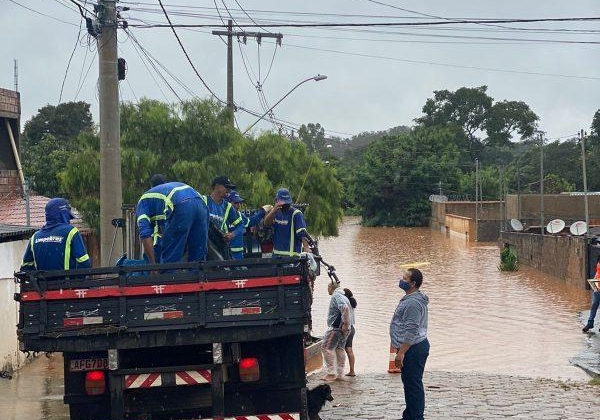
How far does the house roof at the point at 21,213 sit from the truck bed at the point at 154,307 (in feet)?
36.1

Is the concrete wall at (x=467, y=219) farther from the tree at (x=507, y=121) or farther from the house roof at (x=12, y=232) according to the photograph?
the house roof at (x=12, y=232)

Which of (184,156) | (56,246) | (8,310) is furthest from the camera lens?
(184,156)

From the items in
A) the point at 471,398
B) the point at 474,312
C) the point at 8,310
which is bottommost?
the point at 474,312

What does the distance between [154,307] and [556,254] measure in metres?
29.4

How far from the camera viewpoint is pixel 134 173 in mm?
23312

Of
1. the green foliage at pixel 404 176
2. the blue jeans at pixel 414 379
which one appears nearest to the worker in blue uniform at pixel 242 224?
the blue jeans at pixel 414 379

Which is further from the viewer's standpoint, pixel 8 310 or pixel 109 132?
pixel 8 310

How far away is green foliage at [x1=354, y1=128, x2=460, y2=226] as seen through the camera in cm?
8506

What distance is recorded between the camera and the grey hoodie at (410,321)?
391 inches

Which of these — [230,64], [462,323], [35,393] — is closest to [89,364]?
[35,393]

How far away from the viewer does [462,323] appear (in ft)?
78.7

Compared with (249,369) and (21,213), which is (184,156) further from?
(249,369)

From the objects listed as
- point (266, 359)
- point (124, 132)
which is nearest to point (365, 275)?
point (124, 132)

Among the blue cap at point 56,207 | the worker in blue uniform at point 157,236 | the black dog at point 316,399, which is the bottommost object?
the black dog at point 316,399
